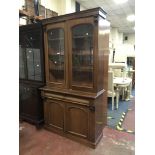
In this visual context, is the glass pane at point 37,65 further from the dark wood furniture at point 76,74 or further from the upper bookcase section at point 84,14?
the upper bookcase section at point 84,14

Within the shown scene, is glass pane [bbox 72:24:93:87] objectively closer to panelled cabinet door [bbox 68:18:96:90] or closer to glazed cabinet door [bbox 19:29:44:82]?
panelled cabinet door [bbox 68:18:96:90]

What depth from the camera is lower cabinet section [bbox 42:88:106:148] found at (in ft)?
7.61

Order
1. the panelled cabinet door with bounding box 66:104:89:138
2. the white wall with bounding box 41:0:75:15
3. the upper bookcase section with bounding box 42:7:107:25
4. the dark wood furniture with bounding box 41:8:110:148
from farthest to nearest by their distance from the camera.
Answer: the white wall with bounding box 41:0:75:15 < the panelled cabinet door with bounding box 66:104:89:138 < the dark wood furniture with bounding box 41:8:110:148 < the upper bookcase section with bounding box 42:7:107:25

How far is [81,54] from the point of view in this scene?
2535 mm

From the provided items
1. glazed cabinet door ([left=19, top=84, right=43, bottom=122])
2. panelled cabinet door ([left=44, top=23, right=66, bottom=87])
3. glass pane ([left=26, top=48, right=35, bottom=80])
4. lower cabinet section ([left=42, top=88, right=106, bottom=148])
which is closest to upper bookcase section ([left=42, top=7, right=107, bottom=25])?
panelled cabinet door ([left=44, top=23, right=66, bottom=87])

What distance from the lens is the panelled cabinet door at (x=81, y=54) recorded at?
7.66ft

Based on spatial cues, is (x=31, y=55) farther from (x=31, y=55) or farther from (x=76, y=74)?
(x=76, y=74)

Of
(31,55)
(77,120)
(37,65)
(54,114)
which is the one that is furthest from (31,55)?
(77,120)

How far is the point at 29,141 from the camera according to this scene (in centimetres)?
256

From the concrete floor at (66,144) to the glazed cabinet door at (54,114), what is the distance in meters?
0.17

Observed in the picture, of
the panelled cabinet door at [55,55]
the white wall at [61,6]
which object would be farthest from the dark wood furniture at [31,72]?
the white wall at [61,6]
